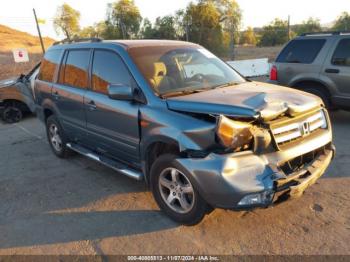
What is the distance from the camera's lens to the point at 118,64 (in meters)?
4.22

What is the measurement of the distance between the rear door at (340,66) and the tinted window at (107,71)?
14.8 ft

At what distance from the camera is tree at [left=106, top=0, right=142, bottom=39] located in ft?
107

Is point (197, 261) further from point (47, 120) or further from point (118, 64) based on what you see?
point (47, 120)

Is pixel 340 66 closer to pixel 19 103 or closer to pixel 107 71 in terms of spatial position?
pixel 107 71

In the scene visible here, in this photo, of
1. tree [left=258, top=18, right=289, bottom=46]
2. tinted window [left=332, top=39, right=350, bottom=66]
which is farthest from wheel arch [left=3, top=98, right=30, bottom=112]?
tree [left=258, top=18, right=289, bottom=46]

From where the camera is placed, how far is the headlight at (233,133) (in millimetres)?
3023

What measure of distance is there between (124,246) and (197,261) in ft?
2.45

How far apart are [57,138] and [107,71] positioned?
7.29 ft

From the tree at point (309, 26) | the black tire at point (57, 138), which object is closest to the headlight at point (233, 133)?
the black tire at point (57, 138)

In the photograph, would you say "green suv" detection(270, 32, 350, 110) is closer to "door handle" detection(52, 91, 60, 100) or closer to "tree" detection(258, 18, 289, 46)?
"door handle" detection(52, 91, 60, 100)

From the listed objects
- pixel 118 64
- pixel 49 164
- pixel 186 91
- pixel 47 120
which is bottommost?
pixel 49 164

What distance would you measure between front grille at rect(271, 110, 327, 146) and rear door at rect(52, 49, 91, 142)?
8.96ft

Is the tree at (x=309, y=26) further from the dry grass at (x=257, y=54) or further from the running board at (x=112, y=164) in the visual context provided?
the running board at (x=112, y=164)

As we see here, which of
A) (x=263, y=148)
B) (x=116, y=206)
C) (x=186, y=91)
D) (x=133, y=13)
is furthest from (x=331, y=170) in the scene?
(x=133, y=13)
